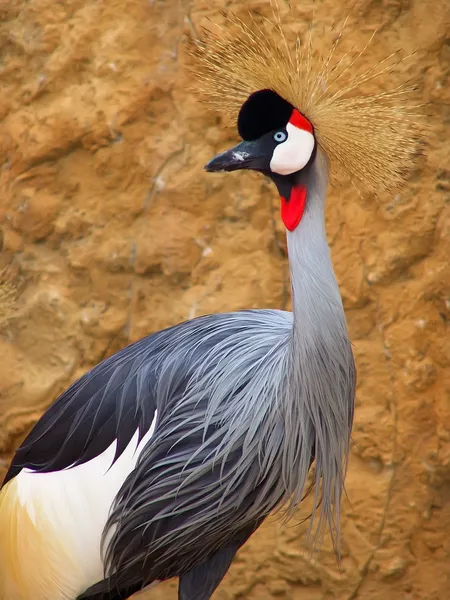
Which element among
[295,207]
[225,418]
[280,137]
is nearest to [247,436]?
[225,418]

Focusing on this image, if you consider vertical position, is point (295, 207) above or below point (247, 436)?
above

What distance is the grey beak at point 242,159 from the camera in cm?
133

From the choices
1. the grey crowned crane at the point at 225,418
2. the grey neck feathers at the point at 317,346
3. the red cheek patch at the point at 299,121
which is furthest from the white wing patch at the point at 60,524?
the red cheek patch at the point at 299,121

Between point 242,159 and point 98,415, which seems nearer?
point 242,159

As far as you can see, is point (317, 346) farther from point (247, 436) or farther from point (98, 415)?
point (98, 415)

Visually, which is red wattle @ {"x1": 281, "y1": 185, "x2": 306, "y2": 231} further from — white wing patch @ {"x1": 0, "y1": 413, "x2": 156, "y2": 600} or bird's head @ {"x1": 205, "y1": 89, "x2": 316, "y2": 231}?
white wing patch @ {"x1": 0, "y1": 413, "x2": 156, "y2": 600}

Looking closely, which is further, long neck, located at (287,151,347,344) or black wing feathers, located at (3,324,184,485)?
black wing feathers, located at (3,324,184,485)

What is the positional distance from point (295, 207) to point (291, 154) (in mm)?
80

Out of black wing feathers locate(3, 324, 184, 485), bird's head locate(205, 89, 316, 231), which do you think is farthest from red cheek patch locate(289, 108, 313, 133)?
black wing feathers locate(3, 324, 184, 485)

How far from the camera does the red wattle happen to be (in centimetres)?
134

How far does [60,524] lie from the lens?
1.51 meters

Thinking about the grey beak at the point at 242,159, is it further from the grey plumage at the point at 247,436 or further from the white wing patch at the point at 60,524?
the white wing patch at the point at 60,524

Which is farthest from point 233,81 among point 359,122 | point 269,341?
point 269,341

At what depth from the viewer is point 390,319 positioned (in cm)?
204
